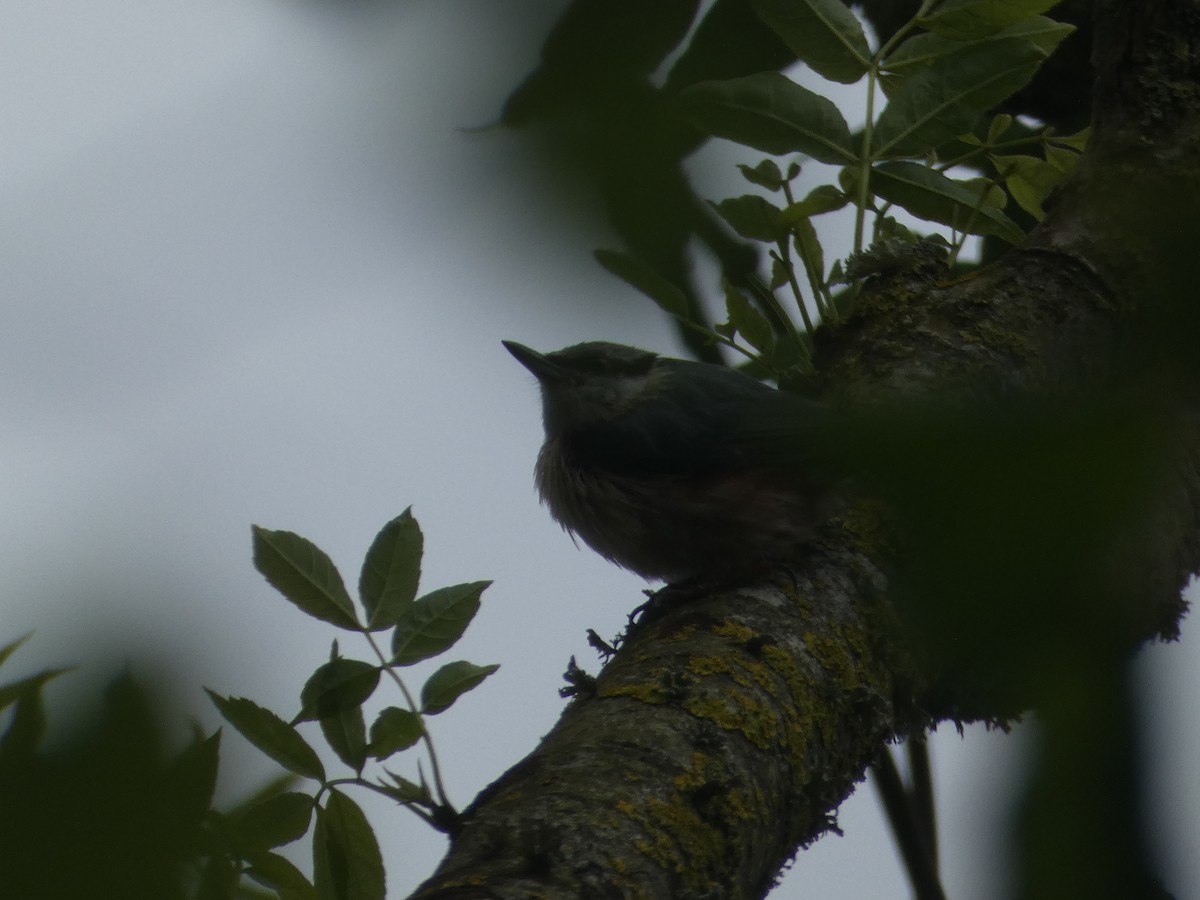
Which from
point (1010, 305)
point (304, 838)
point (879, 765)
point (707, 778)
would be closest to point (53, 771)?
point (304, 838)

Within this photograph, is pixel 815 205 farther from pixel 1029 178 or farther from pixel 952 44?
pixel 1029 178

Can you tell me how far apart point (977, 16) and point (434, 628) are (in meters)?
1.50

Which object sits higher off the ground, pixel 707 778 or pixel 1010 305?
pixel 1010 305

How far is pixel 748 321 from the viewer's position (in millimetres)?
2918

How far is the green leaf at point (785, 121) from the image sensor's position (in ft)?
6.65

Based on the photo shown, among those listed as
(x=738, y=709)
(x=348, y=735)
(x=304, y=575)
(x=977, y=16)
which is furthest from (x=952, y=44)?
(x=348, y=735)

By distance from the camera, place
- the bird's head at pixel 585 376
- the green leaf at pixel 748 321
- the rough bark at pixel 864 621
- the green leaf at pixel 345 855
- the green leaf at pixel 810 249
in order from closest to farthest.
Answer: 1. the rough bark at pixel 864 621
2. the green leaf at pixel 345 855
3. the green leaf at pixel 748 321
4. the green leaf at pixel 810 249
5. the bird's head at pixel 585 376

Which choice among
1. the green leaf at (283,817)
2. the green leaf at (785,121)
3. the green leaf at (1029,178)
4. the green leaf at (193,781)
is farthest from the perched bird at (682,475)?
the green leaf at (193,781)

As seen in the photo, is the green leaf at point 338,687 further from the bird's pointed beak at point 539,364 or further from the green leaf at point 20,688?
the bird's pointed beak at point 539,364

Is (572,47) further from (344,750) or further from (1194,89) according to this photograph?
(1194,89)

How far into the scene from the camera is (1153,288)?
0.46m

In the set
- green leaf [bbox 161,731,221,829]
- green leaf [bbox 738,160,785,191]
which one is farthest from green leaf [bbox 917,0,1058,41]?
green leaf [bbox 161,731,221,829]

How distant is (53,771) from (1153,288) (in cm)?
49

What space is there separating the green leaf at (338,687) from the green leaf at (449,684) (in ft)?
0.35
